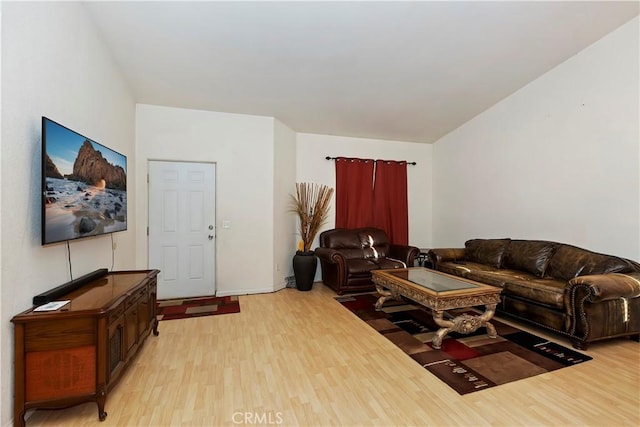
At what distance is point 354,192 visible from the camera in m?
5.33

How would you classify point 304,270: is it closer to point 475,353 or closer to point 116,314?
point 475,353

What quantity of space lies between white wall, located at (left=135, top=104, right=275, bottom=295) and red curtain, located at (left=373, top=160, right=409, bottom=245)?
2086mm

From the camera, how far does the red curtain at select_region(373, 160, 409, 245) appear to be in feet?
18.0

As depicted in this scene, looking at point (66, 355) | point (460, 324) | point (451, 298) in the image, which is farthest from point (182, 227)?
point (460, 324)

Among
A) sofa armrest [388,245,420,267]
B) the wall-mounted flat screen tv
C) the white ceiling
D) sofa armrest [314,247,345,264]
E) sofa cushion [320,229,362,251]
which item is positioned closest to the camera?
the wall-mounted flat screen tv

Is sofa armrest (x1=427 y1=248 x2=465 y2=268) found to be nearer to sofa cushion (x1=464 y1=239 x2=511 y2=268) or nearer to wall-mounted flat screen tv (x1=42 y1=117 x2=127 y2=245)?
sofa cushion (x1=464 y1=239 x2=511 y2=268)

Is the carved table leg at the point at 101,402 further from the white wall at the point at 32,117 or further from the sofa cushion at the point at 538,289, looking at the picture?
the sofa cushion at the point at 538,289

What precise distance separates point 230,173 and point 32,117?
99.2 inches

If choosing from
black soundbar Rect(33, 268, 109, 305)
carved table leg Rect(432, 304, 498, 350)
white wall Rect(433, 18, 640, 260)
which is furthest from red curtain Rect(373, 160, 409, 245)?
black soundbar Rect(33, 268, 109, 305)

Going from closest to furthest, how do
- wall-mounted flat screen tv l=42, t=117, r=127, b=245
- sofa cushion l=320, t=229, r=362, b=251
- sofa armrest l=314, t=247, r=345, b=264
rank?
wall-mounted flat screen tv l=42, t=117, r=127, b=245
sofa armrest l=314, t=247, r=345, b=264
sofa cushion l=320, t=229, r=362, b=251

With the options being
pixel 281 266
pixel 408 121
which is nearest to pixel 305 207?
pixel 281 266

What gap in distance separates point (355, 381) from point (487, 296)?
60.8 inches

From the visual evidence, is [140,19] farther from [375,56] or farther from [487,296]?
[487,296]

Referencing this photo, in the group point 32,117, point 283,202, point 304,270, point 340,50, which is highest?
point 340,50
